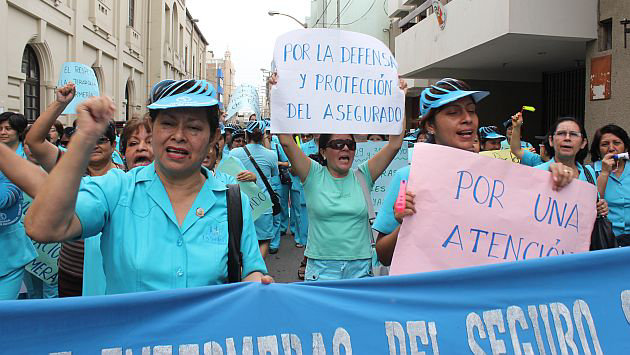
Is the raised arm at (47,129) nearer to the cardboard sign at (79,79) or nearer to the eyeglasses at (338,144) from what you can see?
the eyeglasses at (338,144)

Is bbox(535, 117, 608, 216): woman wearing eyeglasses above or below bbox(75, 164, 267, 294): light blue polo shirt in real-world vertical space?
above

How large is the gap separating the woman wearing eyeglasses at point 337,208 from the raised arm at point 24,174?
1951 mm

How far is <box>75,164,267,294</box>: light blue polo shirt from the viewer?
1856mm

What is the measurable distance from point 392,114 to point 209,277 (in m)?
2.24

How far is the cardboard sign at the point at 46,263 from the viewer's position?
368 cm

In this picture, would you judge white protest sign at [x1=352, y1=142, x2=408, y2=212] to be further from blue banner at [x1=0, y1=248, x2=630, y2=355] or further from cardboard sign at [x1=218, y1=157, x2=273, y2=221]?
blue banner at [x1=0, y1=248, x2=630, y2=355]

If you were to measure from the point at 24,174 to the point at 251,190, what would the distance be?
3.70 meters

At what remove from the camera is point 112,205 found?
1.90 meters

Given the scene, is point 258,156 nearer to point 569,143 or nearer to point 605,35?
point 569,143

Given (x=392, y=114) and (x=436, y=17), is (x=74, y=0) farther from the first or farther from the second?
(x=392, y=114)

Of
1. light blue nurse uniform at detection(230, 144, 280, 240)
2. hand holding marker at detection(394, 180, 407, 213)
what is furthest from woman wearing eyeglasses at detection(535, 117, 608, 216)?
light blue nurse uniform at detection(230, 144, 280, 240)

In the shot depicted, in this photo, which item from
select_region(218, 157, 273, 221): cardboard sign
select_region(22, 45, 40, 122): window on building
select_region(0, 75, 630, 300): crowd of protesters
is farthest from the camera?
select_region(22, 45, 40, 122): window on building

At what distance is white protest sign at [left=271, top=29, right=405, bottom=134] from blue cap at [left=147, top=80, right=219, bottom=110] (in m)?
1.52

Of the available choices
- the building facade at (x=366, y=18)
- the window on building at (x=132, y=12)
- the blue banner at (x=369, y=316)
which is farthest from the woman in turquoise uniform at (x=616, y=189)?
the building facade at (x=366, y=18)
